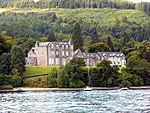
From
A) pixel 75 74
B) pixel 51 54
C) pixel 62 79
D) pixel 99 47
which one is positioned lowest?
pixel 62 79

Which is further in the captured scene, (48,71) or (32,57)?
(32,57)

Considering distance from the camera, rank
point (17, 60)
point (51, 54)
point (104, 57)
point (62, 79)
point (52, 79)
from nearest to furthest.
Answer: point (62, 79) → point (52, 79) → point (17, 60) → point (51, 54) → point (104, 57)

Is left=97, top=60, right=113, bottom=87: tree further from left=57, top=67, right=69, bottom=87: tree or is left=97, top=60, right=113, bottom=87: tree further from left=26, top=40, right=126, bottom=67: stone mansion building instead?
left=26, top=40, right=126, bottom=67: stone mansion building

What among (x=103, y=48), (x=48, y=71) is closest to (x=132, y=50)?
(x=103, y=48)

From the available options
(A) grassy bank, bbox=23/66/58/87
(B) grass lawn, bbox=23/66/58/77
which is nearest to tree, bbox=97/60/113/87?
(A) grassy bank, bbox=23/66/58/87

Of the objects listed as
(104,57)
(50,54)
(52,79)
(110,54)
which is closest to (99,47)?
(110,54)

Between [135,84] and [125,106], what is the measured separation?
66.2 metres

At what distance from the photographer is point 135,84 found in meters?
144

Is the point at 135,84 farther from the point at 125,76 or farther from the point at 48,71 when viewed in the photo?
the point at 48,71

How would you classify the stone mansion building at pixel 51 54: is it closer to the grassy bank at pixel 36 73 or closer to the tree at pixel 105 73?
the grassy bank at pixel 36 73

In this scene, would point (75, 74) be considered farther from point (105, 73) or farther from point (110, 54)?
point (110, 54)

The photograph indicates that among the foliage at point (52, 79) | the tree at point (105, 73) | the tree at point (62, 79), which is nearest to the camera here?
the tree at point (62, 79)

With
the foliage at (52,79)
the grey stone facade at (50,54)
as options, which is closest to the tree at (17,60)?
the foliage at (52,79)

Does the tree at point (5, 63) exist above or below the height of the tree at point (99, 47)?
below
